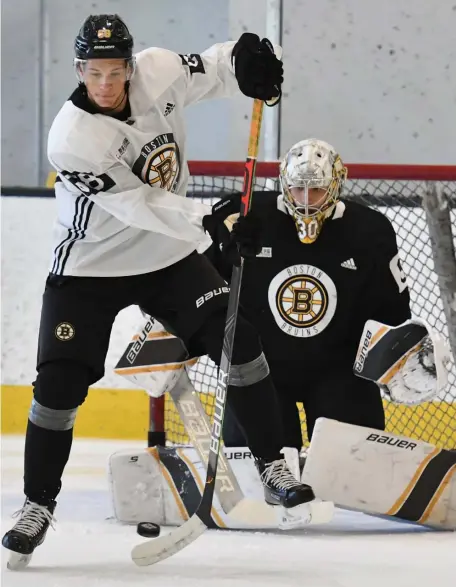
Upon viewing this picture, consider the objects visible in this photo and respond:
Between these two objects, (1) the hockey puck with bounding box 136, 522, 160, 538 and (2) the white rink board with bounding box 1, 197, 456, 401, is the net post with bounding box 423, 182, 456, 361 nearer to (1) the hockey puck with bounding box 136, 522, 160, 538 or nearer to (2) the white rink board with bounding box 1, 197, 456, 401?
(1) the hockey puck with bounding box 136, 522, 160, 538

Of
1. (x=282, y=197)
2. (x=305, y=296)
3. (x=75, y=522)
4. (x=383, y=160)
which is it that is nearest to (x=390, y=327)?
(x=305, y=296)

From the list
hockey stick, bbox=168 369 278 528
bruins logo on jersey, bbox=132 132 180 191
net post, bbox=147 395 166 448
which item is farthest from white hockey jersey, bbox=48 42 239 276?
net post, bbox=147 395 166 448

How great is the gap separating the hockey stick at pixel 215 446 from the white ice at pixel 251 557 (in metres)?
0.03

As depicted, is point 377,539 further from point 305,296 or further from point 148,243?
point 148,243

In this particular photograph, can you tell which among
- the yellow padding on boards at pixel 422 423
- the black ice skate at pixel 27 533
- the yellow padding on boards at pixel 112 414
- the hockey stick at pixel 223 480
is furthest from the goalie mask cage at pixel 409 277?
the black ice skate at pixel 27 533

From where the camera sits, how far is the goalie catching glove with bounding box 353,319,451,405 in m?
2.61

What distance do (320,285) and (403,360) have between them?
0.34 meters

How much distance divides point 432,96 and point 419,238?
5.21 ft

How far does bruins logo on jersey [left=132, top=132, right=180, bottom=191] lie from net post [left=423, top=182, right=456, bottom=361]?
3.83ft

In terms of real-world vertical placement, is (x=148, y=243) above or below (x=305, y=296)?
above

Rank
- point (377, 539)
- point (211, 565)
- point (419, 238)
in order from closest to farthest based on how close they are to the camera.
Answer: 1. point (211, 565)
2. point (377, 539)
3. point (419, 238)

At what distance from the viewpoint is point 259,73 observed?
7.20 feet

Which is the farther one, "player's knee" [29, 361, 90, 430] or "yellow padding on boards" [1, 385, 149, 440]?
"yellow padding on boards" [1, 385, 149, 440]

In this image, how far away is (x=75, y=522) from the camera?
2672 mm
